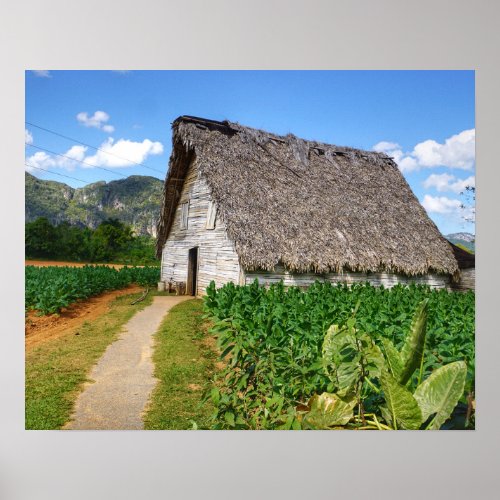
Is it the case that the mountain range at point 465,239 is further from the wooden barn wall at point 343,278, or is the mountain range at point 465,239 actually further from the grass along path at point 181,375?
the grass along path at point 181,375

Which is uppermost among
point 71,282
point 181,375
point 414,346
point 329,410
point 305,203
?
point 305,203

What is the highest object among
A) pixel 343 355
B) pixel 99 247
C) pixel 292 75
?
pixel 292 75

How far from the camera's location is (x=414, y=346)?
104 inches

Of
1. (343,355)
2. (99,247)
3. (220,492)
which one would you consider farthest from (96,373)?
(343,355)

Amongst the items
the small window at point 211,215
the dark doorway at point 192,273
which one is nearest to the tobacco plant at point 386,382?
the dark doorway at point 192,273

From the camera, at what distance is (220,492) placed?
305 centimetres

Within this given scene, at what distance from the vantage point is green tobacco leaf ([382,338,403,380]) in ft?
8.86

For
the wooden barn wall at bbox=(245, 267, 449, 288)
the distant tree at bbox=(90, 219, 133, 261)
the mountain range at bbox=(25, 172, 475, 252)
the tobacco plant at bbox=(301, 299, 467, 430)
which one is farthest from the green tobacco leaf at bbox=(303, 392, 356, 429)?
the distant tree at bbox=(90, 219, 133, 261)

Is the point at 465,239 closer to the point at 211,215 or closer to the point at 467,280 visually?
the point at 467,280

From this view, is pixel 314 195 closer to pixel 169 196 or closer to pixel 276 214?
pixel 276 214

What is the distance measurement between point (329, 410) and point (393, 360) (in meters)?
0.48

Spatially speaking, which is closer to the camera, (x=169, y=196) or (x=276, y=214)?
(x=169, y=196)

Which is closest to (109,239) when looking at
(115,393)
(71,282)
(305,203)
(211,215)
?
(71,282)
